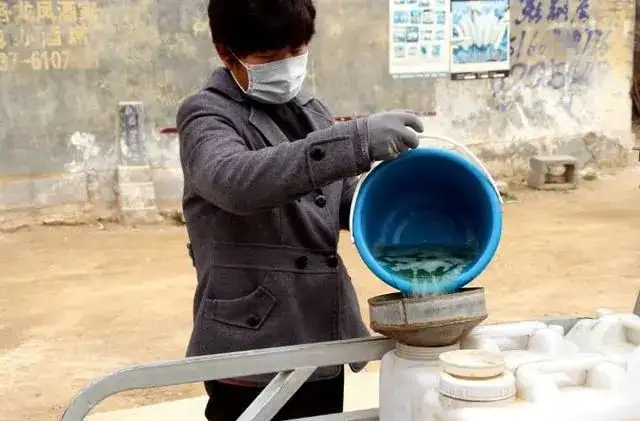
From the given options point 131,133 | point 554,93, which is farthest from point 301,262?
point 554,93

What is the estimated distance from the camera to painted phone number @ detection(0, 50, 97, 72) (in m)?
7.39

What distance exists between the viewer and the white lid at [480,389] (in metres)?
1.34

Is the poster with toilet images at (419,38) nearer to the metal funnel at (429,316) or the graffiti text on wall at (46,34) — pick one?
the graffiti text on wall at (46,34)

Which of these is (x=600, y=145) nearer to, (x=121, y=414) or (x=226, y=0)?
(x=121, y=414)

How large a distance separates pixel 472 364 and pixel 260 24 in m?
0.69

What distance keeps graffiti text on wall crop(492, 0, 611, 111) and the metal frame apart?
7.76 m

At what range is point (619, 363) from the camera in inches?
58.5

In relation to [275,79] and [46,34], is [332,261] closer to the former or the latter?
[275,79]

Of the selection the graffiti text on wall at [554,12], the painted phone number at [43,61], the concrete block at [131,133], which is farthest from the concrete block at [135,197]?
the graffiti text on wall at [554,12]

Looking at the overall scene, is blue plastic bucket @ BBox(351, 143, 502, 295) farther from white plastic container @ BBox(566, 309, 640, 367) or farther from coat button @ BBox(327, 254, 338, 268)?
white plastic container @ BBox(566, 309, 640, 367)

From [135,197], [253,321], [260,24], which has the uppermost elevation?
[260,24]

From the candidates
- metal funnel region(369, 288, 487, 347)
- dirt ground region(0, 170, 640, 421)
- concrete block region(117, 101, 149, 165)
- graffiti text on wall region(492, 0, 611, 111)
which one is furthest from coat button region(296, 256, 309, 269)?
graffiti text on wall region(492, 0, 611, 111)

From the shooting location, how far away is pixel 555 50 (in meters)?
9.43

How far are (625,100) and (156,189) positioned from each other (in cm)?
500
